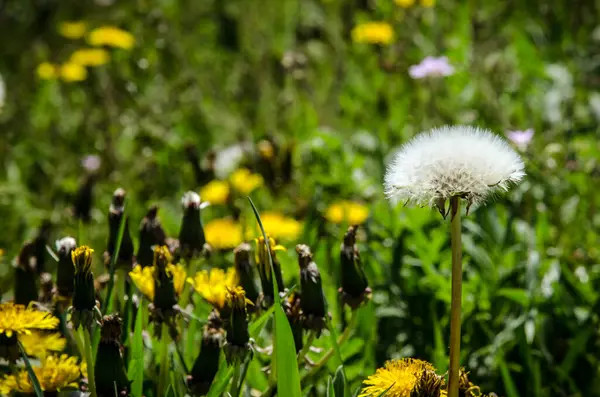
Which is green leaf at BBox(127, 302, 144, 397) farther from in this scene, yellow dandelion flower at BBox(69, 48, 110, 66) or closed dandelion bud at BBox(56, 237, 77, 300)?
yellow dandelion flower at BBox(69, 48, 110, 66)

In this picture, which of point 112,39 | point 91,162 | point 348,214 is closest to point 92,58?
point 112,39

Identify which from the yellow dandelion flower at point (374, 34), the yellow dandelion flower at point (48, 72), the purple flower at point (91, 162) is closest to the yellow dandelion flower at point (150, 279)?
the purple flower at point (91, 162)

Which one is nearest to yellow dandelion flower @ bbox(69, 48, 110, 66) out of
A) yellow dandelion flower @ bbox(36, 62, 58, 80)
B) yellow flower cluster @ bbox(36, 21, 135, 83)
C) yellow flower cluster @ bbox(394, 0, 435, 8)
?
yellow flower cluster @ bbox(36, 21, 135, 83)

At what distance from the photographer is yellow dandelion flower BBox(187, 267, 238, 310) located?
1351 mm

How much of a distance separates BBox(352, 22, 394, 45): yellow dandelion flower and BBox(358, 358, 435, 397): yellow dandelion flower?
2056 millimetres

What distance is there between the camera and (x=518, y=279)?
192cm

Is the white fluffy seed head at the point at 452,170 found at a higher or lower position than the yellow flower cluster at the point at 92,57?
lower

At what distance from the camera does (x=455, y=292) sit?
105 centimetres

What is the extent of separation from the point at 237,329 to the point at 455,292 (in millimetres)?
362

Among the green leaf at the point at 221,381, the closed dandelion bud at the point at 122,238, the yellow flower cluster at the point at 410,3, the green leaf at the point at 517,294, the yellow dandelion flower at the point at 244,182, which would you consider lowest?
the green leaf at the point at 221,381

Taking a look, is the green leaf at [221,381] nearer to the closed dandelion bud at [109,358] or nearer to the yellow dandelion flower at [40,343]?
the closed dandelion bud at [109,358]

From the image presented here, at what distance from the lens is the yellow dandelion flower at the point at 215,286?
135 cm

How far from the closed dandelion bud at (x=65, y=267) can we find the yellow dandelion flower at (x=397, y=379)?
0.57m

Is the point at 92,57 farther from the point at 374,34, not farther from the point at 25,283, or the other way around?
the point at 25,283
